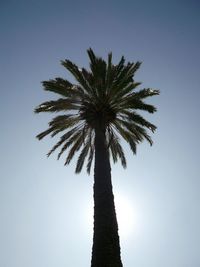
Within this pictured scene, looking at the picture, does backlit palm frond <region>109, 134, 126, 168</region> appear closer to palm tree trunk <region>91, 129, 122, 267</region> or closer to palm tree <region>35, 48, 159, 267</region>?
palm tree <region>35, 48, 159, 267</region>

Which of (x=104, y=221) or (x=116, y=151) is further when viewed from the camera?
(x=116, y=151)

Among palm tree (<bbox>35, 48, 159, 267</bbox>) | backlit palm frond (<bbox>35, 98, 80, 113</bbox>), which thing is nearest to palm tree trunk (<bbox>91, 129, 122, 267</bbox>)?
palm tree (<bbox>35, 48, 159, 267</bbox>)

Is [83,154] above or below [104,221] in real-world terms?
above

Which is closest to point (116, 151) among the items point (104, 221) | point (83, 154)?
point (83, 154)

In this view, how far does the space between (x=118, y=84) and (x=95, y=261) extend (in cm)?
863

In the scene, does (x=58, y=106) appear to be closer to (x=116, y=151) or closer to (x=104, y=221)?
(x=116, y=151)

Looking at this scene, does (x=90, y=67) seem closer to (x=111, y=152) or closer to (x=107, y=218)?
(x=111, y=152)

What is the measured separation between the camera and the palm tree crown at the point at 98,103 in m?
14.9

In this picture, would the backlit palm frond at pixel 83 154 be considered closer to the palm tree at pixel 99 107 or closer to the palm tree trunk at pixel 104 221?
the palm tree at pixel 99 107

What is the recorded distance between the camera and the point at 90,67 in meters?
15.4

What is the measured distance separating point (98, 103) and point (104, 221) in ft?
21.2

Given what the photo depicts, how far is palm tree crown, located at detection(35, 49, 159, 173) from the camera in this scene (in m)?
14.9

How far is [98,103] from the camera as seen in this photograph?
1502 cm

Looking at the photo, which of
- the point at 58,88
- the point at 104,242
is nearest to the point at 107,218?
the point at 104,242
